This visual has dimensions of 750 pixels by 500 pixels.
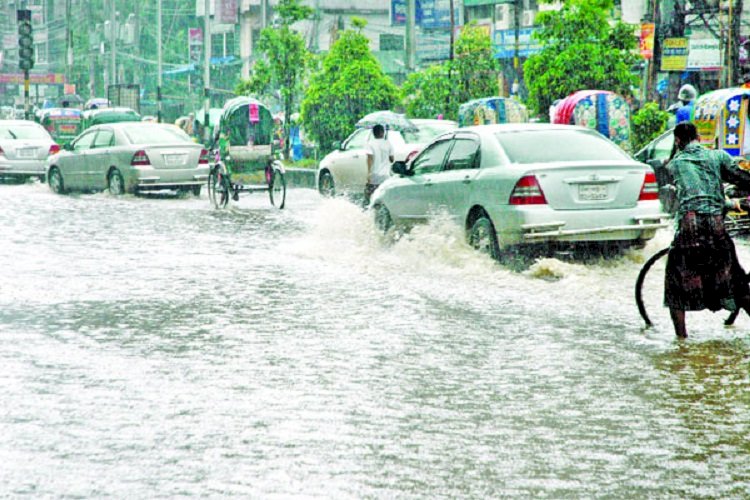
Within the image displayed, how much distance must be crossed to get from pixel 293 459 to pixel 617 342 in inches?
156

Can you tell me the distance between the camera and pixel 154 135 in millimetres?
26766

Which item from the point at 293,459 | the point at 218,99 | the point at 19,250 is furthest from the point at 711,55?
the point at 218,99

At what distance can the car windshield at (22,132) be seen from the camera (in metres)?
32.8

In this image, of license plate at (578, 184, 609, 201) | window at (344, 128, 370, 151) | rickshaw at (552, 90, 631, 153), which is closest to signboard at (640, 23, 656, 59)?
rickshaw at (552, 90, 631, 153)

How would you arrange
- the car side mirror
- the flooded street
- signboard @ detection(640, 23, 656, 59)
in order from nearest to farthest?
the flooded street
the car side mirror
signboard @ detection(640, 23, 656, 59)

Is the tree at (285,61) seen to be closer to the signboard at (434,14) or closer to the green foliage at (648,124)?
the signboard at (434,14)

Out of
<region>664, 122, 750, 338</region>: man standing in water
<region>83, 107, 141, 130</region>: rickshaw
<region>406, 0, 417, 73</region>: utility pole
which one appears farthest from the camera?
<region>83, 107, 141, 130</region>: rickshaw

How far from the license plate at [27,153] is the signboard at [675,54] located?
1411cm

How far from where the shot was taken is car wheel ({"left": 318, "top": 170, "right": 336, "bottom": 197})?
25672 mm

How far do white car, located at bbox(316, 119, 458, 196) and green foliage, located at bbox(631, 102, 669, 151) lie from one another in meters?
4.03

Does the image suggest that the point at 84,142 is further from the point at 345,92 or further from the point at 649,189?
the point at 649,189

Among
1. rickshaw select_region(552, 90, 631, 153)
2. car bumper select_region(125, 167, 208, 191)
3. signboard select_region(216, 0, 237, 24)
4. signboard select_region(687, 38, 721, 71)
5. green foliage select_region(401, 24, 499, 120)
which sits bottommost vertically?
car bumper select_region(125, 167, 208, 191)

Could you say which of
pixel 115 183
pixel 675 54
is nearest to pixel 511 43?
pixel 675 54

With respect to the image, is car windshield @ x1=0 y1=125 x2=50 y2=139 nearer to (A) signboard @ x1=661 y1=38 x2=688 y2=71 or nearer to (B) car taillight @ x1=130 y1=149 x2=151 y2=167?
(B) car taillight @ x1=130 y1=149 x2=151 y2=167
